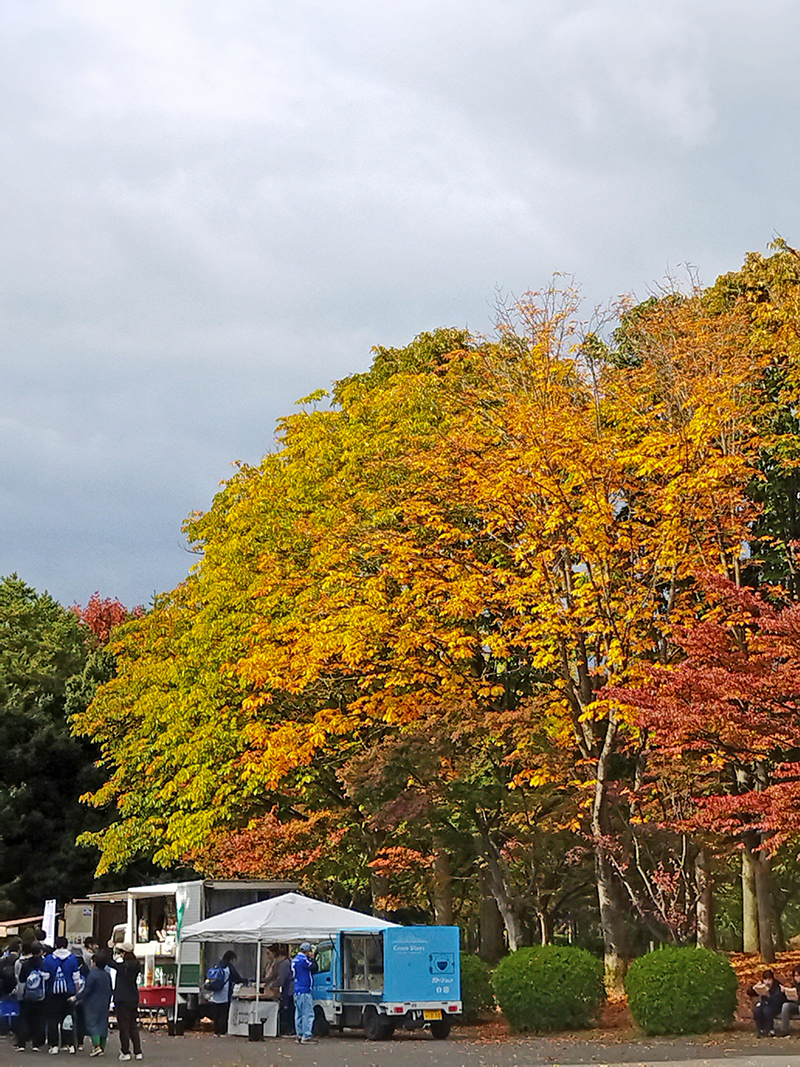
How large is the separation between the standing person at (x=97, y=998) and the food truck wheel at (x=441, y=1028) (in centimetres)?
666

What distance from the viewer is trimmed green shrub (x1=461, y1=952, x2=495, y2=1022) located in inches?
1038

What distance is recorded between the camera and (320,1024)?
26.2 metres

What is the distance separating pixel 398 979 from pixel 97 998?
6256 mm

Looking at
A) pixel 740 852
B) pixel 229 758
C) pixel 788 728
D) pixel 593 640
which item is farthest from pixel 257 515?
pixel 788 728

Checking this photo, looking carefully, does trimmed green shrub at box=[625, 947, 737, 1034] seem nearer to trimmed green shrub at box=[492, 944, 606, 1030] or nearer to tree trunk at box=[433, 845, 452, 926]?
trimmed green shrub at box=[492, 944, 606, 1030]

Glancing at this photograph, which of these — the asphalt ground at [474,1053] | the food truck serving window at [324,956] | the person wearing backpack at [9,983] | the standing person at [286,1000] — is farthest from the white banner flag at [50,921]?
the person wearing backpack at [9,983]

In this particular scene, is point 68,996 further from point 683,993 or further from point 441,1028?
point 683,993

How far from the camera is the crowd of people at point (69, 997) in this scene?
19812 millimetres

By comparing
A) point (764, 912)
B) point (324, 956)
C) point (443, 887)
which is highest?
point (443, 887)

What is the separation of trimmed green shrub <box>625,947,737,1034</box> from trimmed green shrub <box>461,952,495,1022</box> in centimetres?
515

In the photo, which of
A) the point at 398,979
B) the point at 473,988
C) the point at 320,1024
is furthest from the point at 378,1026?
the point at 473,988

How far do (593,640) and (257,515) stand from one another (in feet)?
36.1

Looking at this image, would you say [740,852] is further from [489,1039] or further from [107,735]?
[107,735]

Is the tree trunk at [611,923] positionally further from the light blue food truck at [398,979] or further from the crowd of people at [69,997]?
the crowd of people at [69,997]
